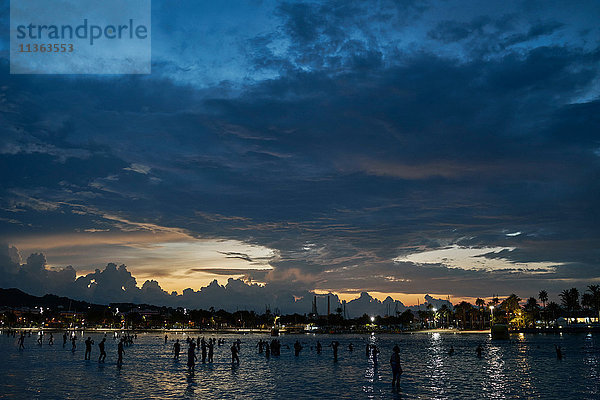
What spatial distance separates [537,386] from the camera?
109ft

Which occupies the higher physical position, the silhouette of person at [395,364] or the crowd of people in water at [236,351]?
the silhouette of person at [395,364]

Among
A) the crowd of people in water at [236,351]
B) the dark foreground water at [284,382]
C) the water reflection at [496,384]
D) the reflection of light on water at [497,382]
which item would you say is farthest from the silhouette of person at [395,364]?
the reflection of light on water at [497,382]

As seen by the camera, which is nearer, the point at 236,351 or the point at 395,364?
the point at 395,364

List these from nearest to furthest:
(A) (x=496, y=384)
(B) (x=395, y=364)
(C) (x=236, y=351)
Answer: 1. (B) (x=395, y=364)
2. (A) (x=496, y=384)
3. (C) (x=236, y=351)

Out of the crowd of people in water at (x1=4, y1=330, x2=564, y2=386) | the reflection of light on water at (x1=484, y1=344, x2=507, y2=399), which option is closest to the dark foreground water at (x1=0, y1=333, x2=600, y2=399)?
Answer: the reflection of light on water at (x1=484, y1=344, x2=507, y2=399)

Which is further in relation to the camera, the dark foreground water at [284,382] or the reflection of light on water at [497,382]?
the reflection of light on water at [497,382]

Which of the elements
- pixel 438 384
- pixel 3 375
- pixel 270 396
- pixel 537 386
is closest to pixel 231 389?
pixel 270 396

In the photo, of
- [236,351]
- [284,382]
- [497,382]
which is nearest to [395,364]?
[284,382]

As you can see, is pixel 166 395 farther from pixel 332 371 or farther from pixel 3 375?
pixel 332 371

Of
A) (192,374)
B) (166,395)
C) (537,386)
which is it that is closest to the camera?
(166,395)

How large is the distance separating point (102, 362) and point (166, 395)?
26.2 metres

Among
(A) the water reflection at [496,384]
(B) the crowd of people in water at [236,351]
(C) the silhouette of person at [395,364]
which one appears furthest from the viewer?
(B) the crowd of people in water at [236,351]

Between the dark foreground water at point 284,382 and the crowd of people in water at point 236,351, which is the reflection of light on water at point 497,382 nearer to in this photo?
the dark foreground water at point 284,382

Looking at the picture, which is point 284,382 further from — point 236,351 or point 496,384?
point 236,351
